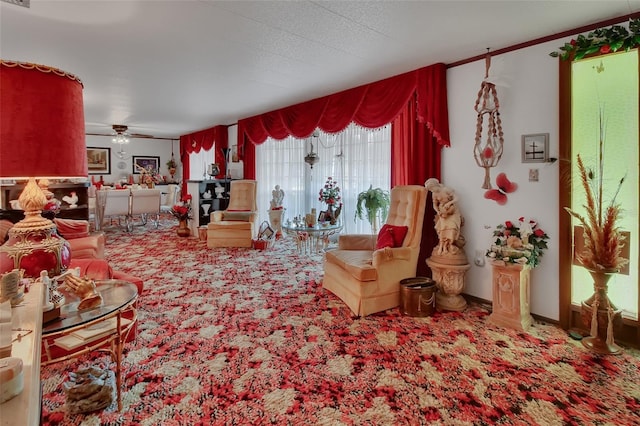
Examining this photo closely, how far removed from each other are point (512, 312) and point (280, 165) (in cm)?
507

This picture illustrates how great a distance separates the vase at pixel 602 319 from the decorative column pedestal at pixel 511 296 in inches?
17.3

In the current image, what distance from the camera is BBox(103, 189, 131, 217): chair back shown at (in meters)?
7.68

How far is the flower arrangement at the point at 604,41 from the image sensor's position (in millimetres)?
2504

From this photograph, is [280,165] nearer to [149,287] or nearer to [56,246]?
[149,287]

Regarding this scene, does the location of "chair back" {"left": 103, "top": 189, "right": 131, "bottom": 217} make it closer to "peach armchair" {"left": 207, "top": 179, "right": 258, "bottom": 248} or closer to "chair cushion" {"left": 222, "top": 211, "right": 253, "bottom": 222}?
"peach armchair" {"left": 207, "top": 179, "right": 258, "bottom": 248}

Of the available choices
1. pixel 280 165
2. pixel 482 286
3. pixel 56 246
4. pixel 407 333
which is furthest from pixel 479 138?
pixel 280 165

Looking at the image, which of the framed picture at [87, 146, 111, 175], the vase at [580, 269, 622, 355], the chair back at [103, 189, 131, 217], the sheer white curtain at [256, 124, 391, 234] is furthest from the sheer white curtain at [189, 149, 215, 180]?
the vase at [580, 269, 622, 355]

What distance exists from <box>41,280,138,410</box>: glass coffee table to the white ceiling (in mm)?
1997

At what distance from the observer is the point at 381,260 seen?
3.25 metres

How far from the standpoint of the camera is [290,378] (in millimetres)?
2232

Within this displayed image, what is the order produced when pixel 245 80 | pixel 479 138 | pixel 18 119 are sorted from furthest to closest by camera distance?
pixel 245 80
pixel 479 138
pixel 18 119

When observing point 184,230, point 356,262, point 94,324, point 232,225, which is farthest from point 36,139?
point 184,230

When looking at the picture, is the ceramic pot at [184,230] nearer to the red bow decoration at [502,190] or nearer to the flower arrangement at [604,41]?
the red bow decoration at [502,190]

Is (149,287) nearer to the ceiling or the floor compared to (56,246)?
nearer to the floor
